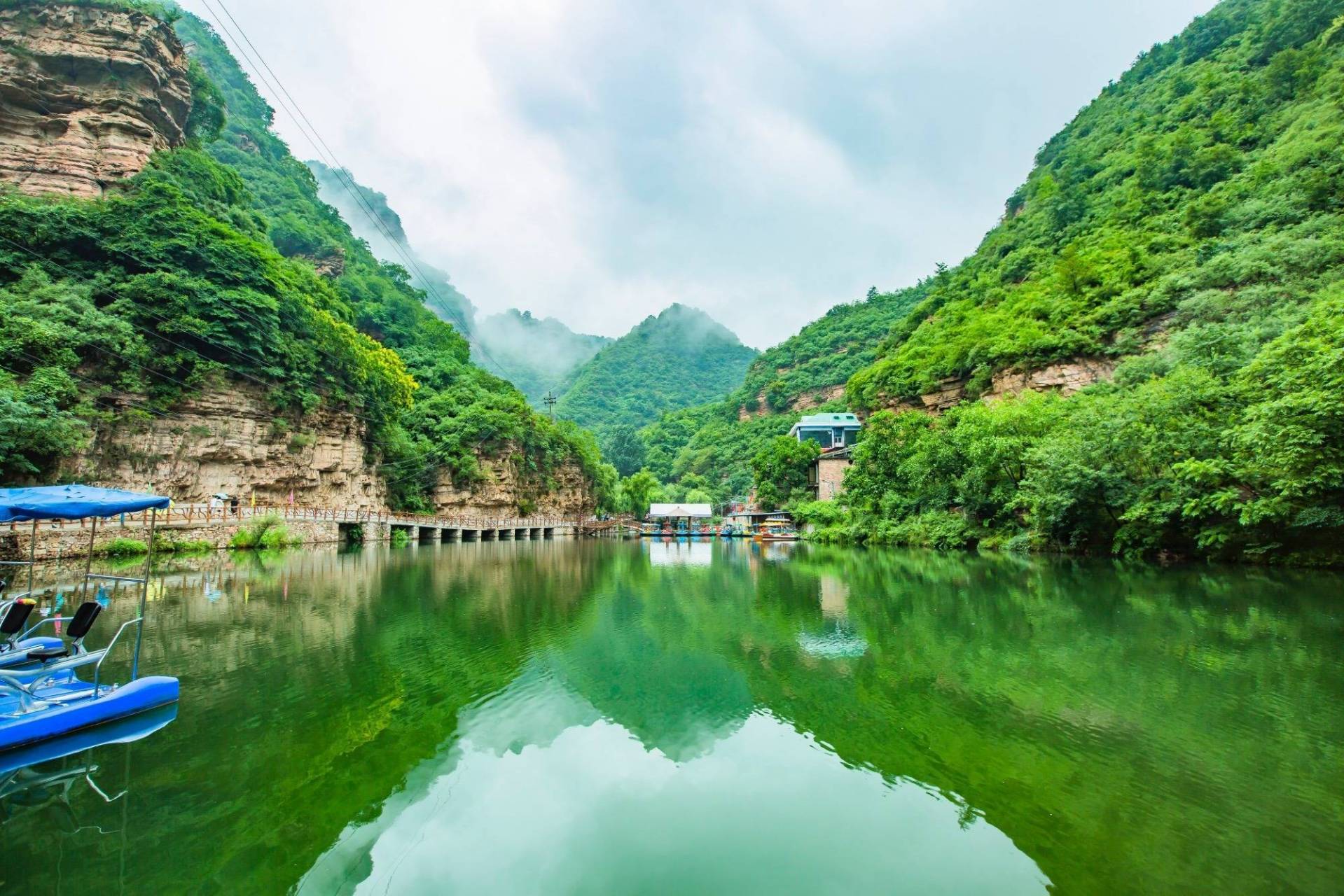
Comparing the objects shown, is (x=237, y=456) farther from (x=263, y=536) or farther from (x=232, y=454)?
(x=263, y=536)

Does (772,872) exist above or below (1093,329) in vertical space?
below

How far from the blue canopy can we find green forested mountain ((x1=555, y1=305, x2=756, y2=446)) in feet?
336

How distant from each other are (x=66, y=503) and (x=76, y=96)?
3495cm

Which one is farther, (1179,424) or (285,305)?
(285,305)

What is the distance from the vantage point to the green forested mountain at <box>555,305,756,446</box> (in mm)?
122188

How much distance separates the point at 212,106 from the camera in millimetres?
38594

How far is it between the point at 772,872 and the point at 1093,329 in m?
36.6

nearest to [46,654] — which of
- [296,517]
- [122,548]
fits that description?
[122,548]

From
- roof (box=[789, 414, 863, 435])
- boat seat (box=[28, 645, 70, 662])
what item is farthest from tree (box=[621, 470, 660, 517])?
boat seat (box=[28, 645, 70, 662])

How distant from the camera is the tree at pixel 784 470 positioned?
5291 centimetres

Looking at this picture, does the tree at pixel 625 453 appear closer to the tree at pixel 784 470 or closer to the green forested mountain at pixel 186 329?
the tree at pixel 784 470

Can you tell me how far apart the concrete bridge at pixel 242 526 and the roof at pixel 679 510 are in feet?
40.8

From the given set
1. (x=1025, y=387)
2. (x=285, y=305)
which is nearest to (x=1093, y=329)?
(x=1025, y=387)

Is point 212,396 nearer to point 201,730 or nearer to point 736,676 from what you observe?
point 201,730
